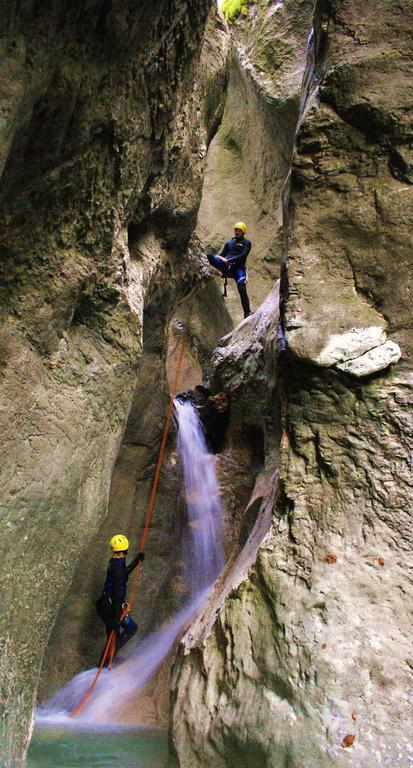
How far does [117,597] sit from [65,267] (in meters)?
4.02

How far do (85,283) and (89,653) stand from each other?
474 centimetres

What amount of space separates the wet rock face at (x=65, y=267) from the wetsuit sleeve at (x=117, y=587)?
231cm

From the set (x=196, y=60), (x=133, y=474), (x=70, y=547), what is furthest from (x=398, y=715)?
(x=196, y=60)

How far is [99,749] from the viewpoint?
16.0ft

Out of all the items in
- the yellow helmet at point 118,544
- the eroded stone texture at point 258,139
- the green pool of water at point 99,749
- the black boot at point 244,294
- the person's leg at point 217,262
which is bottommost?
the green pool of water at point 99,749

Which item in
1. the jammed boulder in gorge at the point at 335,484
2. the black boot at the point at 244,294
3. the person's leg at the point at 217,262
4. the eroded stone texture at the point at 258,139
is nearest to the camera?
the jammed boulder in gorge at the point at 335,484

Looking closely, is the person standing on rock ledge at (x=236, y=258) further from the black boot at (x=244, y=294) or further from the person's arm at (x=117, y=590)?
the person's arm at (x=117, y=590)

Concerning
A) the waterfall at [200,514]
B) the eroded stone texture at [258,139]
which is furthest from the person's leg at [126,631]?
the eroded stone texture at [258,139]

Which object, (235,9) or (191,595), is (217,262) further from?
(235,9)

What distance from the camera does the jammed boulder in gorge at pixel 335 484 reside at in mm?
3766

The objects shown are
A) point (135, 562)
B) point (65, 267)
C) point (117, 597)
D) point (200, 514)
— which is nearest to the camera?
point (65, 267)

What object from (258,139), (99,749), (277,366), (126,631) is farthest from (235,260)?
(99,749)

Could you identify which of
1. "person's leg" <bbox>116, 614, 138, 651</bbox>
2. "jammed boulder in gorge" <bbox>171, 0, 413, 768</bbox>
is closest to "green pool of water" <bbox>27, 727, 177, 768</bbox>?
"jammed boulder in gorge" <bbox>171, 0, 413, 768</bbox>

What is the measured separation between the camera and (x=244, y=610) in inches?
172
